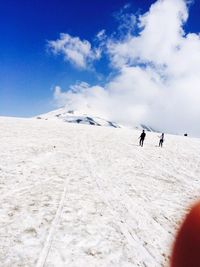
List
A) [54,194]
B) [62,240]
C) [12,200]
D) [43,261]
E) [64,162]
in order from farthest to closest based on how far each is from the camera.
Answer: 1. [64,162]
2. [54,194]
3. [12,200]
4. [62,240]
5. [43,261]

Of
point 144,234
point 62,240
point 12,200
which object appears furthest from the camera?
point 12,200

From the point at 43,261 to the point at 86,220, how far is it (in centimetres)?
265

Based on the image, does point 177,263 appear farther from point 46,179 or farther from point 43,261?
point 46,179

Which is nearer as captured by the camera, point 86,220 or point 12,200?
point 86,220

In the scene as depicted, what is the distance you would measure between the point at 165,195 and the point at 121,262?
6732 millimetres

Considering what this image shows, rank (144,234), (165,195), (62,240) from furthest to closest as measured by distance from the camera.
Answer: (165,195) < (144,234) < (62,240)

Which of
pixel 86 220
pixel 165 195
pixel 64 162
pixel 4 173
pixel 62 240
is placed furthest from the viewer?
pixel 64 162

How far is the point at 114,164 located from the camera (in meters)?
19.8

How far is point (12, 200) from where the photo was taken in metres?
9.81

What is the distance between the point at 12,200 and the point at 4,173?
14.7 ft

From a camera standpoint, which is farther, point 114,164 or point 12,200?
point 114,164

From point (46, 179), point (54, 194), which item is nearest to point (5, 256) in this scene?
point (54, 194)

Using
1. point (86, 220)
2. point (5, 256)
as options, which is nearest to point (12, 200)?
point (86, 220)

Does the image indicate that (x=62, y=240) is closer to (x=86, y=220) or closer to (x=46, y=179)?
(x=86, y=220)
